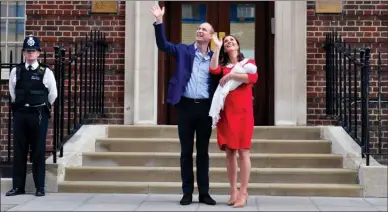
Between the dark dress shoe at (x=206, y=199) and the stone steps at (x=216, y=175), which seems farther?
the stone steps at (x=216, y=175)

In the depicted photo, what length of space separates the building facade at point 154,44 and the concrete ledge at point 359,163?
41.1 inches

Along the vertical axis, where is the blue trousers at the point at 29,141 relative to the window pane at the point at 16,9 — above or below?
below

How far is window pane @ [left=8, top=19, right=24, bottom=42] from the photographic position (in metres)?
9.09

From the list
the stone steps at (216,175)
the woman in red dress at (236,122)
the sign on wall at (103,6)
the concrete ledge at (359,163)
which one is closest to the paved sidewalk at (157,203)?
the concrete ledge at (359,163)

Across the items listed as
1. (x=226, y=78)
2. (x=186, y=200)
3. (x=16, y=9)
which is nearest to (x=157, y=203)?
(x=186, y=200)

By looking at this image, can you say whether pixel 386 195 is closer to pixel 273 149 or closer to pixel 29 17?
pixel 273 149

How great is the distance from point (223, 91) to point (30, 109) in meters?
2.22

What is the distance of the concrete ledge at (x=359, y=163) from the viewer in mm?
6336

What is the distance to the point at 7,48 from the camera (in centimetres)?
909

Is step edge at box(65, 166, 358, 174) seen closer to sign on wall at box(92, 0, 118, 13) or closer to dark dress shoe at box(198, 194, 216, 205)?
dark dress shoe at box(198, 194, 216, 205)

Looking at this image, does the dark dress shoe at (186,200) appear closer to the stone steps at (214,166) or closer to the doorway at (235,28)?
the stone steps at (214,166)

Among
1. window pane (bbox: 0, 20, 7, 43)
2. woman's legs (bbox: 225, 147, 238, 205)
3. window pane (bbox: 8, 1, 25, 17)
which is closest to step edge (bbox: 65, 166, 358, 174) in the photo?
woman's legs (bbox: 225, 147, 238, 205)

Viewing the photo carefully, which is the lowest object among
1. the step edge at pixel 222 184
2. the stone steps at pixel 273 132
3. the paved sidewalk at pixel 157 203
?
the paved sidewalk at pixel 157 203

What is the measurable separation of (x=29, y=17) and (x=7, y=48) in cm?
66
